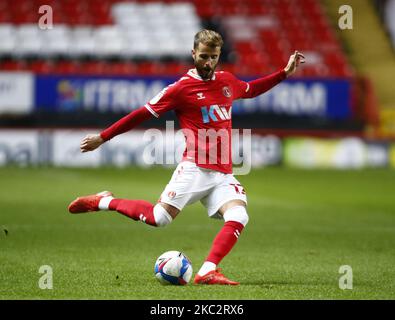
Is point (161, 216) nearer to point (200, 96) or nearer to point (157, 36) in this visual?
point (200, 96)

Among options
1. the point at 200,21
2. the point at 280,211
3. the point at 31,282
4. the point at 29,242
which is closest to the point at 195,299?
the point at 31,282

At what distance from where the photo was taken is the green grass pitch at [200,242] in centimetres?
714

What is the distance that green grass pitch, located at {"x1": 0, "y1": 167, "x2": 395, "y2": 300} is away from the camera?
7.14 metres

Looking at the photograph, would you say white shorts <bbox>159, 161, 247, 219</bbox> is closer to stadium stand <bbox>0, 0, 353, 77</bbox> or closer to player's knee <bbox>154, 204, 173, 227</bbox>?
player's knee <bbox>154, 204, 173, 227</bbox>

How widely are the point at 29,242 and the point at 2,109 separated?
1348 centimetres

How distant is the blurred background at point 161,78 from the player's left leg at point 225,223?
14.2 m

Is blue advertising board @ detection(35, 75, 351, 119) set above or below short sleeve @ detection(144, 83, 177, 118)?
below

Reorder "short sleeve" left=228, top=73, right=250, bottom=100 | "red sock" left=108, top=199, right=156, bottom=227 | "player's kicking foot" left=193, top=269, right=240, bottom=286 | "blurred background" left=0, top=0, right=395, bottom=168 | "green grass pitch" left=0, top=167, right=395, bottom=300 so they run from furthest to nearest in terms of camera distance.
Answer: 1. "blurred background" left=0, top=0, right=395, bottom=168
2. "short sleeve" left=228, top=73, right=250, bottom=100
3. "red sock" left=108, top=199, right=156, bottom=227
4. "player's kicking foot" left=193, top=269, right=240, bottom=286
5. "green grass pitch" left=0, top=167, right=395, bottom=300

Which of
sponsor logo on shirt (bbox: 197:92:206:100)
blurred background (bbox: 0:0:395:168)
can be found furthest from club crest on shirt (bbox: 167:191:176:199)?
Result: blurred background (bbox: 0:0:395:168)

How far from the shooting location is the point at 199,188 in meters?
7.75

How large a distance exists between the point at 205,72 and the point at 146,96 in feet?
52.1

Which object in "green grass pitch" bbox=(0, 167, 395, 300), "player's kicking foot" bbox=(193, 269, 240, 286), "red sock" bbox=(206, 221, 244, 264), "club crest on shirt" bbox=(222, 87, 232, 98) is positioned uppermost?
"club crest on shirt" bbox=(222, 87, 232, 98)

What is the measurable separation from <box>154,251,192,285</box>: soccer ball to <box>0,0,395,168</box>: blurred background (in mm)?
14713

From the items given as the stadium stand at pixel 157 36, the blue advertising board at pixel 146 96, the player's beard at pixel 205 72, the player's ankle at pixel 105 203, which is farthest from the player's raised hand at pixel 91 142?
the stadium stand at pixel 157 36
